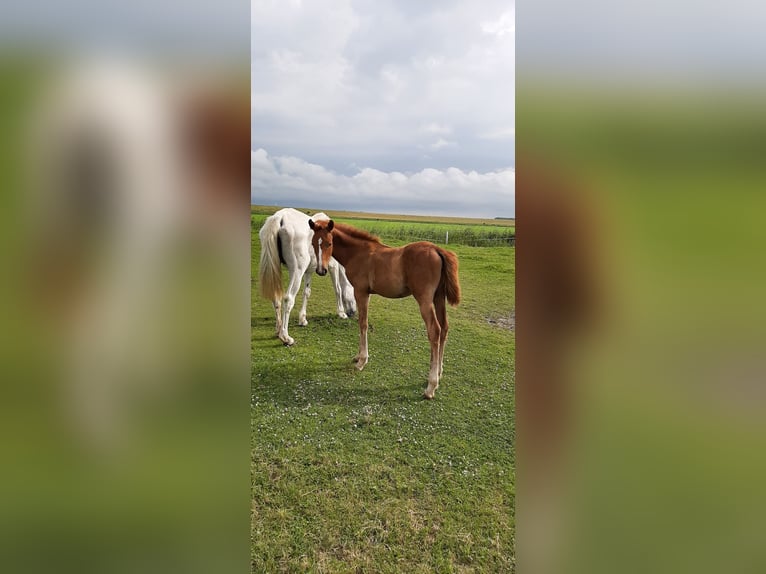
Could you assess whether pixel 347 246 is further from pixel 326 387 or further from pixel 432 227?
pixel 326 387

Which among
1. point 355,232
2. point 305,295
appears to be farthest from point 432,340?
point 305,295

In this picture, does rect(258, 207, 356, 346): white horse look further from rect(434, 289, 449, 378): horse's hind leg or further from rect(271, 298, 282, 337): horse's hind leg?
rect(434, 289, 449, 378): horse's hind leg

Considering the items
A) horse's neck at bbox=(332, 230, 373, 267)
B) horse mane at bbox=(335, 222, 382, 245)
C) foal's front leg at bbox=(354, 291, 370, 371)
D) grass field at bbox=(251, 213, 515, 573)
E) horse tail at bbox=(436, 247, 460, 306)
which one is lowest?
grass field at bbox=(251, 213, 515, 573)

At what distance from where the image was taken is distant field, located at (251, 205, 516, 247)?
2.19 metres

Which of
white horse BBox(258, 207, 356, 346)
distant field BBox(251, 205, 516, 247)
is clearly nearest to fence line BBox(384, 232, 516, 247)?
distant field BBox(251, 205, 516, 247)
